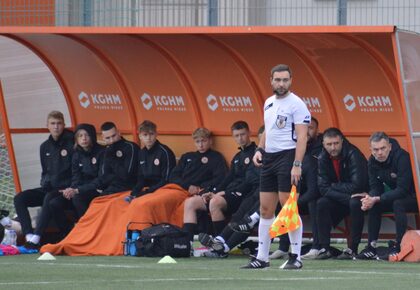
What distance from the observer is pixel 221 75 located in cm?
1541

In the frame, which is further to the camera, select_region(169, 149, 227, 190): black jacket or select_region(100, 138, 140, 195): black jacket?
select_region(100, 138, 140, 195): black jacket

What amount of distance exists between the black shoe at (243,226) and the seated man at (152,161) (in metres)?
1.59

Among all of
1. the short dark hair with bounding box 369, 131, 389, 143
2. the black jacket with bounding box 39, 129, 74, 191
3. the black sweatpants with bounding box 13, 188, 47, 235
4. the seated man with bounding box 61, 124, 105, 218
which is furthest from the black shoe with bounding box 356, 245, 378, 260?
the black sweatpants with bounding box 13, 188, 47, 235

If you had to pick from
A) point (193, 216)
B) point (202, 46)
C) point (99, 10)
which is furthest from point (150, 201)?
point (99, 10)

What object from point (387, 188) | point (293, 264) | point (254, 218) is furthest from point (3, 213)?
point (293, 264)

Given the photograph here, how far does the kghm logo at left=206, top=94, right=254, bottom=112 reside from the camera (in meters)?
15.4

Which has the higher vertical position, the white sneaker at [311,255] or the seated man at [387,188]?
the seated man at [387,188]

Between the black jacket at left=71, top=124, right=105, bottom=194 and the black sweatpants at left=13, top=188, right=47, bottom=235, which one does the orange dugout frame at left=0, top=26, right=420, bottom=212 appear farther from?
the black jacket at left=71, top=124, right=105, bottom=194

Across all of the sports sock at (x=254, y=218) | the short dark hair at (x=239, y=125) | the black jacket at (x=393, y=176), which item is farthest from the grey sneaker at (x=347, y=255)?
the short dark hair at (x=239, y=125)

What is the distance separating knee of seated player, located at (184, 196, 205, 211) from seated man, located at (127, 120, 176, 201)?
0.68m

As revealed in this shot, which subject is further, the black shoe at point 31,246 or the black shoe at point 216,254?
the black shoe at point 31,246

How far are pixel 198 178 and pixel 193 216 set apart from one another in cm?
65

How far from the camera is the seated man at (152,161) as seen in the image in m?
15.0

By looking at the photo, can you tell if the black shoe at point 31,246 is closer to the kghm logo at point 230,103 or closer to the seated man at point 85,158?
the seated man at point 85,158
